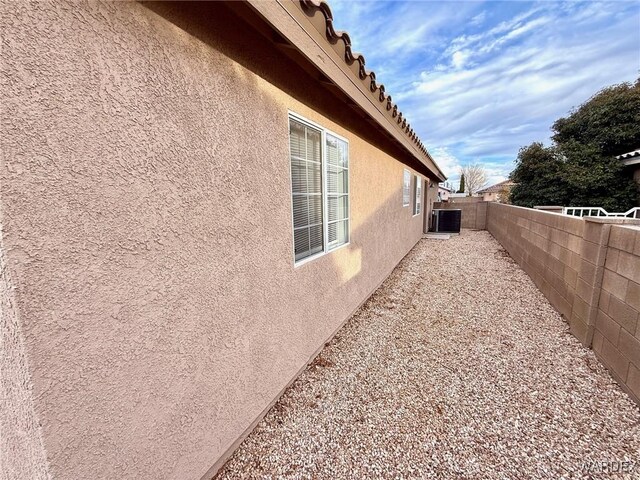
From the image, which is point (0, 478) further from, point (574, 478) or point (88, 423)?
point (574, 478)

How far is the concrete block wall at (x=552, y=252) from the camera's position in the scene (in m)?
4.21

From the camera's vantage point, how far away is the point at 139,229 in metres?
1.41

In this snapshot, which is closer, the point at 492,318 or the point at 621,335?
the point at 621,335

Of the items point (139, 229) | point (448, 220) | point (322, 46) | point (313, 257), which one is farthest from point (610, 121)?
point (139, 229)

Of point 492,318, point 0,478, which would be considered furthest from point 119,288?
point 492,318

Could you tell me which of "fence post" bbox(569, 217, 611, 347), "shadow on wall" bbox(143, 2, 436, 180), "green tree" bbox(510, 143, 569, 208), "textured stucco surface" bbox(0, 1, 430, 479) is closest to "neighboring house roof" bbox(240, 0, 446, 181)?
"shadow on wall" bbox(143, 2, 436, 180)

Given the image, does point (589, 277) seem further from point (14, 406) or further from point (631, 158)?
point (631, 158)

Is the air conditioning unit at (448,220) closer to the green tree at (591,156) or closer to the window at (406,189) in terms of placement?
the green tree at (591,156)

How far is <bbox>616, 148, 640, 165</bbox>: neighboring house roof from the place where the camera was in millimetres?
10141

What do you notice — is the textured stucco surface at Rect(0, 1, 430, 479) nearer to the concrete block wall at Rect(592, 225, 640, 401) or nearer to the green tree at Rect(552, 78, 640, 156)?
the concrete block wall at Rect(592, 225, 640, 401)

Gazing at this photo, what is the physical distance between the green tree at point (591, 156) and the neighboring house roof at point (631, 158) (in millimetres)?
241

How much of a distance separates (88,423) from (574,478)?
3.06 m

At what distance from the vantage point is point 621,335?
2.86 m

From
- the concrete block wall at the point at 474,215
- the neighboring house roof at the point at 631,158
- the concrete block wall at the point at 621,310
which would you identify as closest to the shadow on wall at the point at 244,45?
the concrete block wall at the point at 621,310
